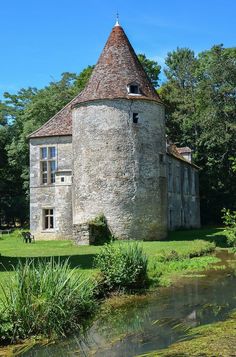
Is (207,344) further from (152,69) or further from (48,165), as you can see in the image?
(152,69)

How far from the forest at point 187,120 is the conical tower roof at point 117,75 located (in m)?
14.8

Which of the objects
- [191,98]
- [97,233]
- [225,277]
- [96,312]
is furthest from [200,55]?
[96,312]

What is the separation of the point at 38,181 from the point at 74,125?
612 centimetres

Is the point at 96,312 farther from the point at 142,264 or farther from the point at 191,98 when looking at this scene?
the point at 191,98

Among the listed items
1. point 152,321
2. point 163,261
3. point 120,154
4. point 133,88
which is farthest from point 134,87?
point 152,321

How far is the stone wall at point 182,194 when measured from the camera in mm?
36719

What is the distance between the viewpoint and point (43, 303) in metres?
9.86

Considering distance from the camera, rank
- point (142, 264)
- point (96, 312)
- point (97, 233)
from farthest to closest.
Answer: point (97, 233)
point (142, 264)
point (96, 312)

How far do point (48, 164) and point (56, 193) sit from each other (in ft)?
7.54

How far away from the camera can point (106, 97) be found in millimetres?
28078

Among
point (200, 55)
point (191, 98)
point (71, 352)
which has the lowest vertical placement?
point (71, 352)

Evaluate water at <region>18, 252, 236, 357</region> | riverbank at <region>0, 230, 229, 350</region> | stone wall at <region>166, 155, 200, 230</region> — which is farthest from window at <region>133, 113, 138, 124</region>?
water at <region>18, 252, 236, 357</region>

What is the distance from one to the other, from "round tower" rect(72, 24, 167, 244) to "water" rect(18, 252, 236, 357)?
40.7ft

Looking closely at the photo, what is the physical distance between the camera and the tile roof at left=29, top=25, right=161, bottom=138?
2844 centimetres
